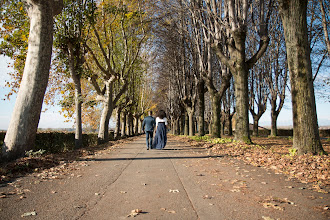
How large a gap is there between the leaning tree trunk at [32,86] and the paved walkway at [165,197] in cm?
225

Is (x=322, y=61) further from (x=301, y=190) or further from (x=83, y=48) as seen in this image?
(x=301, y=190)

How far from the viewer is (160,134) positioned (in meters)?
12.9


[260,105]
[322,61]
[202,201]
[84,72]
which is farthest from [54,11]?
[260,105]

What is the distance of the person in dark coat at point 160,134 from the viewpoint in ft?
41.8

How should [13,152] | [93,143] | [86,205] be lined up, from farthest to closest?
[93,143] → [13,152] → [86,205]

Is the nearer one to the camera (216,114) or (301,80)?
(301,80)

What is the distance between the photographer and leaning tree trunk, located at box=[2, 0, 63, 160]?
7.16 m

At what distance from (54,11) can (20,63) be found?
26.1ft

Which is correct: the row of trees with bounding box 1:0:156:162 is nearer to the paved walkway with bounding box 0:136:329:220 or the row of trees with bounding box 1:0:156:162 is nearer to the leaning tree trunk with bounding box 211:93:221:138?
the paved walkway with bounding box 0:136:329:220

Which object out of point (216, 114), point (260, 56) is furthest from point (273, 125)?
point (260, 56)

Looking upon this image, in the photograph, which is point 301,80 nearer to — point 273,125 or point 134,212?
point 134,212

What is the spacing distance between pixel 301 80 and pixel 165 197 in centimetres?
557

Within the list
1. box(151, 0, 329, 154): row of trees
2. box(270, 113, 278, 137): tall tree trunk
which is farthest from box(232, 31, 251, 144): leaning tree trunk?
box(270, 113, 278, 137): tall tree trunk

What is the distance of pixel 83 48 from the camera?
15641 millimetres
